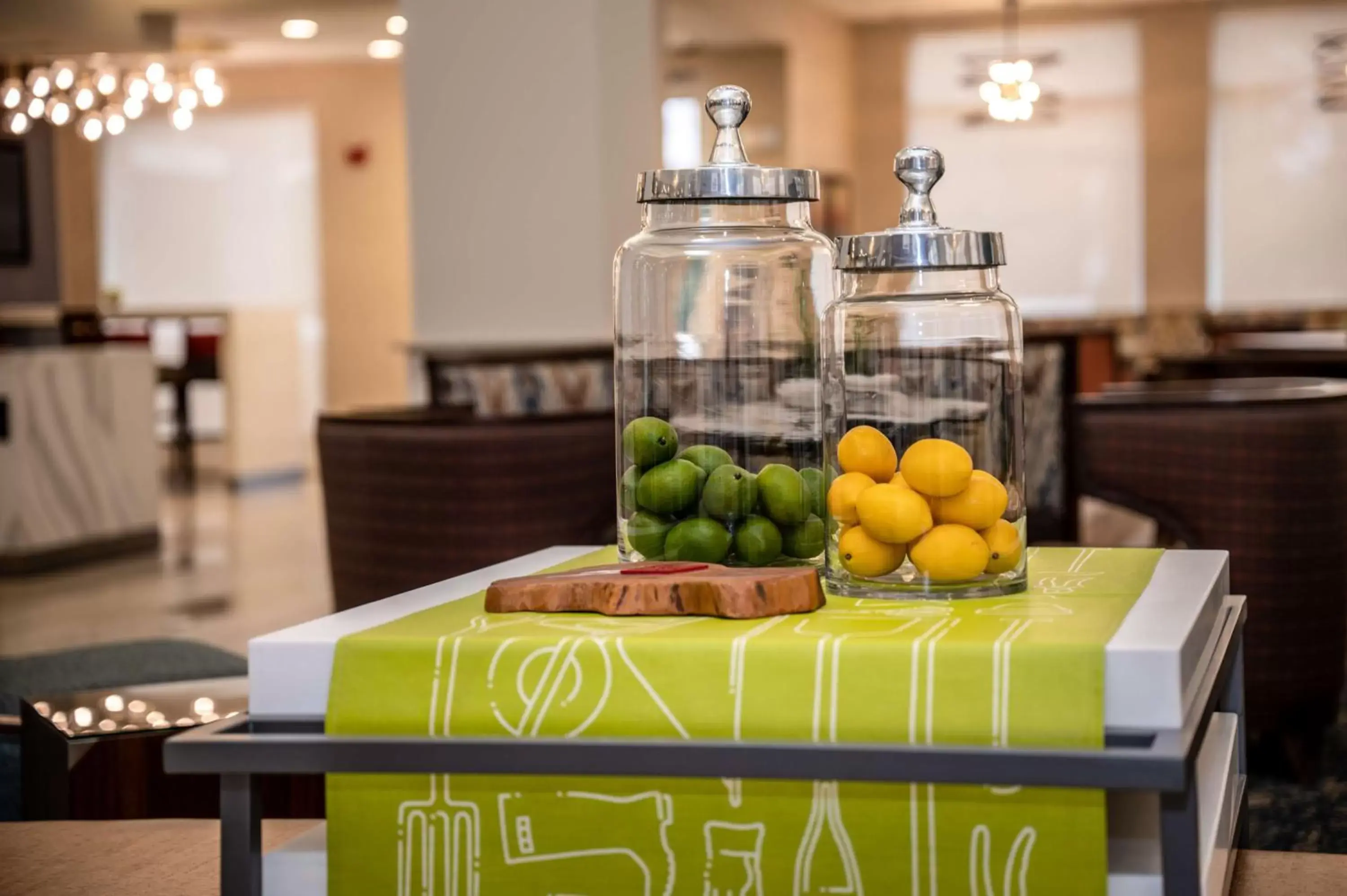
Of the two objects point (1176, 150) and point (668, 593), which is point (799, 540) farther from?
point (1176, 150)

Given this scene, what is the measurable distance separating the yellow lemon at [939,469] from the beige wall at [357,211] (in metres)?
12.5

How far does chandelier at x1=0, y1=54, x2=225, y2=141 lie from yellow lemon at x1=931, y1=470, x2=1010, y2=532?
8549 mm

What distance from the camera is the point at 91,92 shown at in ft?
29.4

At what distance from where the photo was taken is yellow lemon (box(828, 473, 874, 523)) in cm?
88

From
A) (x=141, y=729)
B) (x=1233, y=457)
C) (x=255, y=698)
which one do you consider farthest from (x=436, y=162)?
(x=255, y=698)

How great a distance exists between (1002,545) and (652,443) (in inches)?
9.3

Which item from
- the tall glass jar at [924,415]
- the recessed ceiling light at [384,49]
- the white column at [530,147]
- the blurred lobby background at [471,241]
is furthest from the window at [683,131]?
the tall glass jar at [924,415]

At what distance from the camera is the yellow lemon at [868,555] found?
88 cm

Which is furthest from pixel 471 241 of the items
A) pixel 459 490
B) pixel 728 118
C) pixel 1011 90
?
pixel 728 118

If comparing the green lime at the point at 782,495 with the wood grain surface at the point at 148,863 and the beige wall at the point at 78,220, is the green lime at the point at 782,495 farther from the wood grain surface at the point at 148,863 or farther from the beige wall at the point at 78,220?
the beige wall at the point at 78,220

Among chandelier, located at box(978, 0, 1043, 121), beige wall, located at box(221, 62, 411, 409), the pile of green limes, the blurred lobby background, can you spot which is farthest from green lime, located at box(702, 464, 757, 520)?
beige wall, located at box(221, 62, 411, 409)

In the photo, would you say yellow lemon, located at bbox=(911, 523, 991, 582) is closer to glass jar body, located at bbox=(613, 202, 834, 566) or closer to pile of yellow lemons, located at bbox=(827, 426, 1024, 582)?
pile of yellow lemons, located at bbox=(827, 426, 1024, 582)

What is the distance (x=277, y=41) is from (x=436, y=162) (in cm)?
681

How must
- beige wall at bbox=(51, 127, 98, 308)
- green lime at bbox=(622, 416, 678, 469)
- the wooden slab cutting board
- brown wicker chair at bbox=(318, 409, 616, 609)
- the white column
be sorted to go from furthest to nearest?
1. beige wall at bbox=(51, 127, 98, 308)
2. the white column
3. brown wicker chair at bbox=(318, 409, 616, 609)
4. green lime at bbox=(622, 416, 678, 469)
5. the wooden slab cutting board
